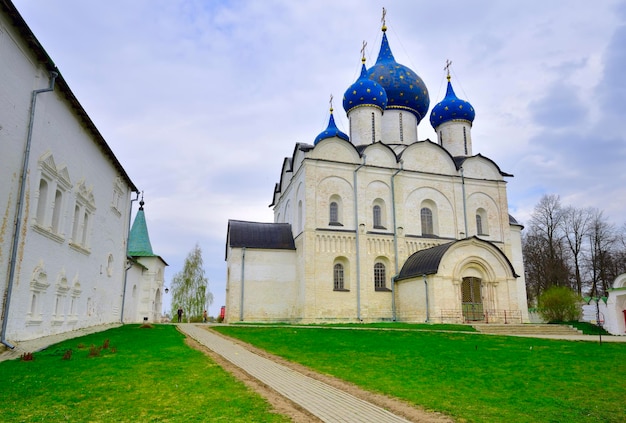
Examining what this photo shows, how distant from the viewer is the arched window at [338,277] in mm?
24219

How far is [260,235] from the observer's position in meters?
25.9

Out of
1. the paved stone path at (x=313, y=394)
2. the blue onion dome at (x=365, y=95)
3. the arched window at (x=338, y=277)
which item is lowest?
the paved stone path at (x=313, y=394)

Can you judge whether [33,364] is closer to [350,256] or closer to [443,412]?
[443,412]

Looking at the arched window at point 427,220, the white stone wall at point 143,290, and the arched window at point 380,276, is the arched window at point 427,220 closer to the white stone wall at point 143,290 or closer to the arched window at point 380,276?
the arched window at point 380,276

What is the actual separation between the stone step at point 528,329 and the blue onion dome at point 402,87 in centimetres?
1548

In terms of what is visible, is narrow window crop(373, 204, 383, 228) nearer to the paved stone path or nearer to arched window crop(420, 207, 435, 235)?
arched window crop(420, 207, 435, 235)

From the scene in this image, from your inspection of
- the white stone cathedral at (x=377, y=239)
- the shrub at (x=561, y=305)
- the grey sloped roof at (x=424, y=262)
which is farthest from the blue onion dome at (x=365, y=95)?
the shrub at (x=561, y=305)

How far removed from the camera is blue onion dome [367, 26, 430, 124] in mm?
29438

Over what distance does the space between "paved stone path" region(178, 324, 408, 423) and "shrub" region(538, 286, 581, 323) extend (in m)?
19.0

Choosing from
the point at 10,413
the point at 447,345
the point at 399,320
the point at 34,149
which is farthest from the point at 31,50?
the point at 399,320

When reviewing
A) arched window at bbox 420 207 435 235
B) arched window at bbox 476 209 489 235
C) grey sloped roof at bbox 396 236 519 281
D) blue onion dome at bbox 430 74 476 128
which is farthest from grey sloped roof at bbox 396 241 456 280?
blue onion dome at bbox 430 74 476 128

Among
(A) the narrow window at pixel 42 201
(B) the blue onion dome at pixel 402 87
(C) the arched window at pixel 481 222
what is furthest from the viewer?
(B) the blue onion dome at pixel 402 87

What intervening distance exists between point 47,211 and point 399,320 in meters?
17.0

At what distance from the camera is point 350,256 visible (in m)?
24.1
